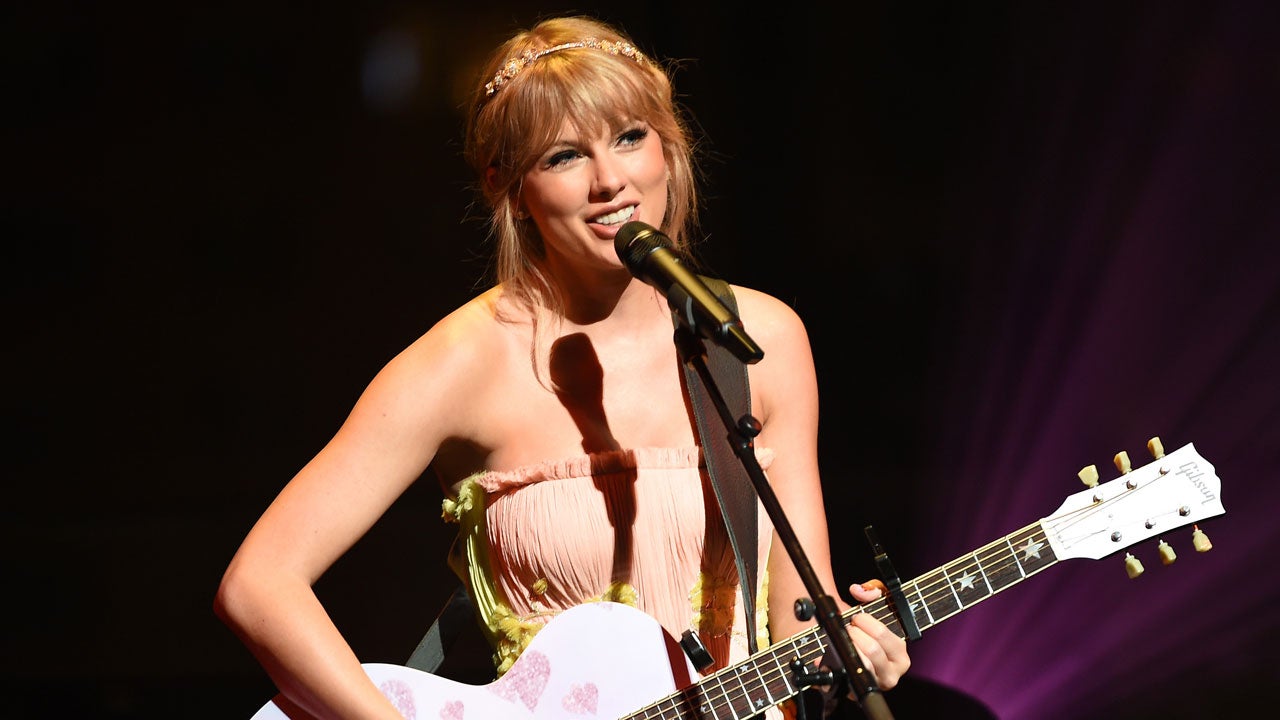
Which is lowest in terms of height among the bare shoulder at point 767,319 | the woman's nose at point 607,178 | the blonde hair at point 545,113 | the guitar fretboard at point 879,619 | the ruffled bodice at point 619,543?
the guitar fretboard at point 879,619

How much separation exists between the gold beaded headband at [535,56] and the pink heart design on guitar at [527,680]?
966mm

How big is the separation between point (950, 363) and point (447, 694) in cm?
188

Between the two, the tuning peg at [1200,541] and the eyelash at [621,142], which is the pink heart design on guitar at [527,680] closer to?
the eyelash at [621,142]

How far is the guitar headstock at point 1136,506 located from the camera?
6.17 feet

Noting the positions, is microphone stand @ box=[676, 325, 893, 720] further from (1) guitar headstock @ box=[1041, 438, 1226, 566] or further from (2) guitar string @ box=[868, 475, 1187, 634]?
(1) guitar headstock @ box=[1041, 438, 1226, 566]

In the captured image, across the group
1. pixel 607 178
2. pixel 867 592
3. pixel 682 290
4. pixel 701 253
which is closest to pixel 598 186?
pixel 607 178

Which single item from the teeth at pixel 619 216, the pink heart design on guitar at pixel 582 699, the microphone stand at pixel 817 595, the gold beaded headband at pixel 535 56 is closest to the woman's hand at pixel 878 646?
the microphone stand at pixel 817 595

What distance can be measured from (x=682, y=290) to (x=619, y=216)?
512mm

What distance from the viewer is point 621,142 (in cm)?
217

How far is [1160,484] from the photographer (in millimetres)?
1900

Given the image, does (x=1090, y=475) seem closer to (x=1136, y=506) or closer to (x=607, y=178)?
(x=1136, y=506)

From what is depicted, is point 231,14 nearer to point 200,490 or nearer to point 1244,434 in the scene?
point 200,490

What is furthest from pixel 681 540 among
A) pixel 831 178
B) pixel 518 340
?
pixel 831 178

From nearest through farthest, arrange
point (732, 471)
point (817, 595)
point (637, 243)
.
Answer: point (817, 595), point (637, 243), point (732, 471)
